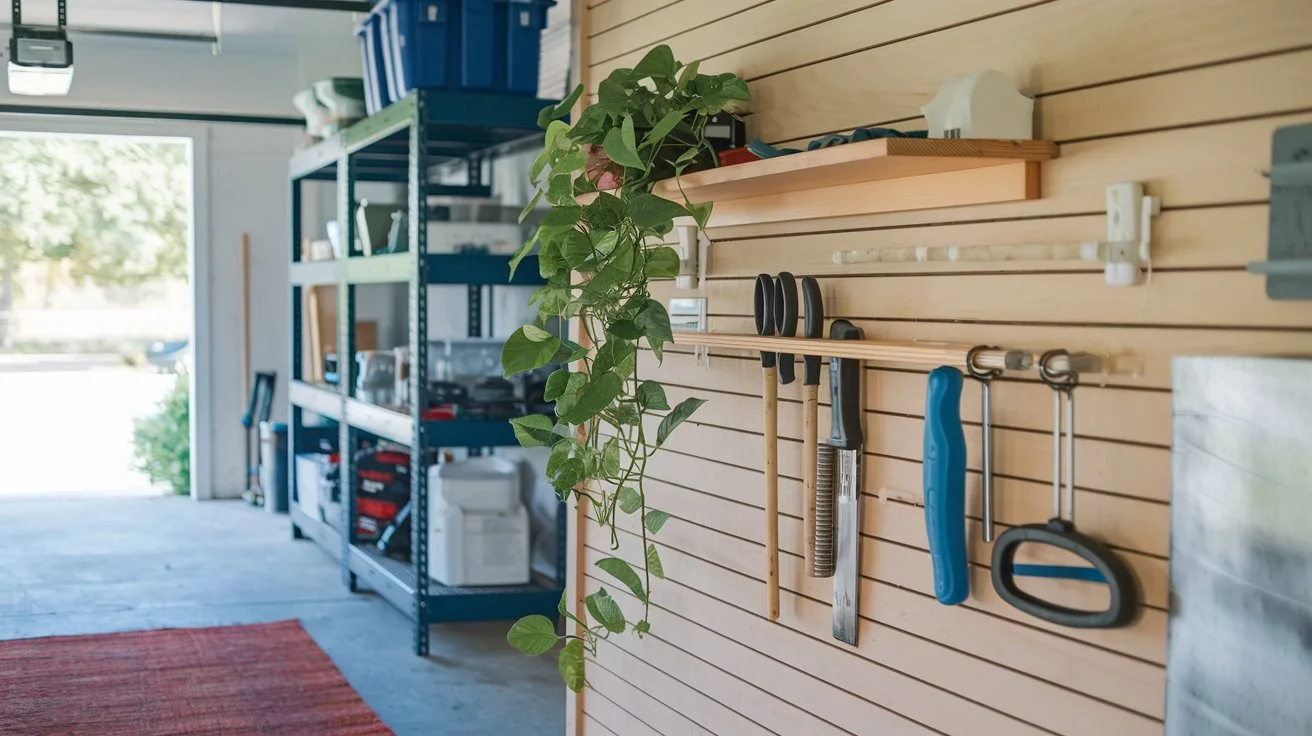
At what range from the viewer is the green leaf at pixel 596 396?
7.31ft

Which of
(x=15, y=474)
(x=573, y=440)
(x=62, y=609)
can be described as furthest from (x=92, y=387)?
(x=573, y=440)

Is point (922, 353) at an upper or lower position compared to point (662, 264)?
lower

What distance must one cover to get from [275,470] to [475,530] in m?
3.41

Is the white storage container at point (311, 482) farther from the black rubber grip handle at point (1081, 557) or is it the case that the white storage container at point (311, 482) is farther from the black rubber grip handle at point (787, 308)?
the black rubber grip handle at point (1081, 557)

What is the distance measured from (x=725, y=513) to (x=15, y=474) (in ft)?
29.4

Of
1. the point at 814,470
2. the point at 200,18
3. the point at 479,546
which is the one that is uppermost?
the point at 200,18

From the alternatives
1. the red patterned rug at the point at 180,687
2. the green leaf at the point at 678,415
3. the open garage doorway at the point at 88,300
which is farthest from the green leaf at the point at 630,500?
the open garage doorway at the point at 88,300

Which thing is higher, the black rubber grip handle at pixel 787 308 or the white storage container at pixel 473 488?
the black rubber grip handle at pixel 787 308

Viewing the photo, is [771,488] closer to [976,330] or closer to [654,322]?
[654,322]

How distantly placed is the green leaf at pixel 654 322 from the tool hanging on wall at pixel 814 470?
9.6 inches

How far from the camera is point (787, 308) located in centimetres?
215

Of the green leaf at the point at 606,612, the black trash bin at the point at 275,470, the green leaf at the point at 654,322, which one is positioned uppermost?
the green leaf at the point at 654,322

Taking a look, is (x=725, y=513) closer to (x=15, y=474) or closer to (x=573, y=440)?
(x=573, y=440)

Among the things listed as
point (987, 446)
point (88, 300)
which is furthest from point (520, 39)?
point (88, 300)
